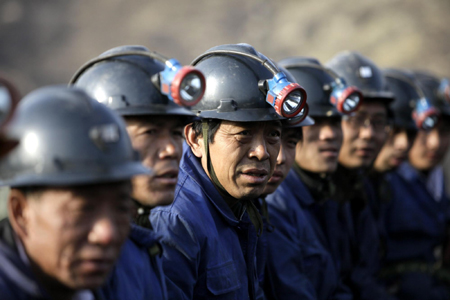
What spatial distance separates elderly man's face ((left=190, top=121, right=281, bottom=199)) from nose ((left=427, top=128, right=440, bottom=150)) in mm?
3588

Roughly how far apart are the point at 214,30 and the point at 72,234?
12.9 m

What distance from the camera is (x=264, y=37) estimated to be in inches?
561

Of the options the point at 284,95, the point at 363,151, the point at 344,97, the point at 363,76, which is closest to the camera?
the point at 284,95

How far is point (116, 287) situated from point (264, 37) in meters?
12.6

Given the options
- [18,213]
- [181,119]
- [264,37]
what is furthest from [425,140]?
[264,37]

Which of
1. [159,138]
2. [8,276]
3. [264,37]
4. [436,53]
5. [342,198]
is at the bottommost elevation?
[342,198]

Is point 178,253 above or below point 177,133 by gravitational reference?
below

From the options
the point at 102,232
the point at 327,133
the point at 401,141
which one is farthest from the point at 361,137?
the point at 102,232

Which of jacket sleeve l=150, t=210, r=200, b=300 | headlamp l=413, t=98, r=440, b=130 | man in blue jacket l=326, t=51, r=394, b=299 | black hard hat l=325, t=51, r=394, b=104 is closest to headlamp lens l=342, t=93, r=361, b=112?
man in blue jacket l=326, t=51, r=394, b=299

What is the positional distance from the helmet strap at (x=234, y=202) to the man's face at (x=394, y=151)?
272 centimetres

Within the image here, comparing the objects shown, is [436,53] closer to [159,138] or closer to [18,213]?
[159,138]

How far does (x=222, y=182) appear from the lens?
3.04m

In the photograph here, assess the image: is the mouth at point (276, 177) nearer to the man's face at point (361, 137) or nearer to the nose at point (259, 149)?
the nose at point (259, 149)

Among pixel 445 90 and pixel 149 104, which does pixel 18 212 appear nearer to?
pixel 149 104
